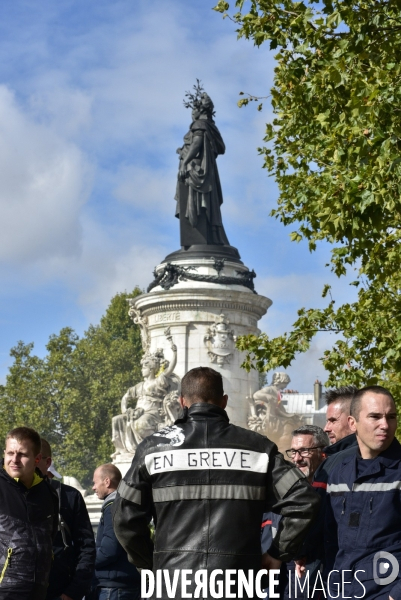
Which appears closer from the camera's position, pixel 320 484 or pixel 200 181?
pixel 320 484

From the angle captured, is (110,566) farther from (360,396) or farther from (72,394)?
(72,394)

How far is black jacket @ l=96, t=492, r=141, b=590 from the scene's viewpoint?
7.67 m

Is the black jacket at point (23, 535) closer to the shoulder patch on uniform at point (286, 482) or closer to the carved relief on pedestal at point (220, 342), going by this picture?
the shoulder patch on uniform at point (286, 482)

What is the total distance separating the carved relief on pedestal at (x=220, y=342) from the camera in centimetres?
2377

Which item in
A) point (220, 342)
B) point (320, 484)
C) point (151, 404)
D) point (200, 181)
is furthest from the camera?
point (200, 181)

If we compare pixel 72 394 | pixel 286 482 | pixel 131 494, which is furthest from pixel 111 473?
pixel 72 394

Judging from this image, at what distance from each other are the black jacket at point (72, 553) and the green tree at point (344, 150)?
14.8 ft

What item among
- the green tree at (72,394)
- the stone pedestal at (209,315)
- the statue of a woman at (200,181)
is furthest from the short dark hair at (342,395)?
the green tree at (72,394)

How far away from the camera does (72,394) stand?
5391 cm

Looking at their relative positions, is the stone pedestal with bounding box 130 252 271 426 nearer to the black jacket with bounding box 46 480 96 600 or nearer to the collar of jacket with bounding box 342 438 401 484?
the black jacket with bounding box 46 480 96 600

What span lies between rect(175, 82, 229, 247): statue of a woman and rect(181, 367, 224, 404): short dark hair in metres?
21.1

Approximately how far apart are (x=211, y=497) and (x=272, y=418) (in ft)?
63.7

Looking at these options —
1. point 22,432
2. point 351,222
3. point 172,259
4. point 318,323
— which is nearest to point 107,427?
point 172,259

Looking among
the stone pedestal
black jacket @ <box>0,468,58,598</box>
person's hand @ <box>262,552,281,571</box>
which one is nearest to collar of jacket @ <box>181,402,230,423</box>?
person's hand @ <box>262,552,281,571</box>
